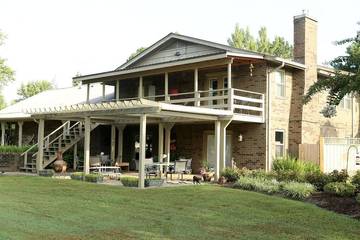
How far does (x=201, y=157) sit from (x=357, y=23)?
1243 cm

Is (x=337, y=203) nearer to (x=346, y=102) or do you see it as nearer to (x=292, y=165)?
(x=292, y=165)

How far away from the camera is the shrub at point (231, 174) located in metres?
17.8

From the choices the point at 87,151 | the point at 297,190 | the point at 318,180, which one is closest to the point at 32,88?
the point at 87,151

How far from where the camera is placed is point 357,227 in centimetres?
1012

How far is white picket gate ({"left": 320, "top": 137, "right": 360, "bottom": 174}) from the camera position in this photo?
68.3 ft

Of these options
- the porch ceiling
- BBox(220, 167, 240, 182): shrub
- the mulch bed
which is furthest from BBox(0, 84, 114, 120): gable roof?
the mulch bed

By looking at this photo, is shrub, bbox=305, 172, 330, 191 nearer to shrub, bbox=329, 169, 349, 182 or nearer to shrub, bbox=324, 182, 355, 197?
shrub, bbox=329, 169, 349, 182

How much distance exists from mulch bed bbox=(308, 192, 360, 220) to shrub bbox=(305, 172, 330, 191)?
1121mm

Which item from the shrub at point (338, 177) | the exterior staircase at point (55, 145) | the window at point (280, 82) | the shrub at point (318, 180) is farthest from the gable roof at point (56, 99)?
the shrub at point (338, 177)

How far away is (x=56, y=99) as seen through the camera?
3409cm

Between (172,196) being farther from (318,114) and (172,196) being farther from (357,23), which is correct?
(318,114)

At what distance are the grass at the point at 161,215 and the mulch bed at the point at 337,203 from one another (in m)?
0.44

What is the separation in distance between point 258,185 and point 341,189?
273 centimetres

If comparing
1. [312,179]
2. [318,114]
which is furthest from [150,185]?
[318,114]
